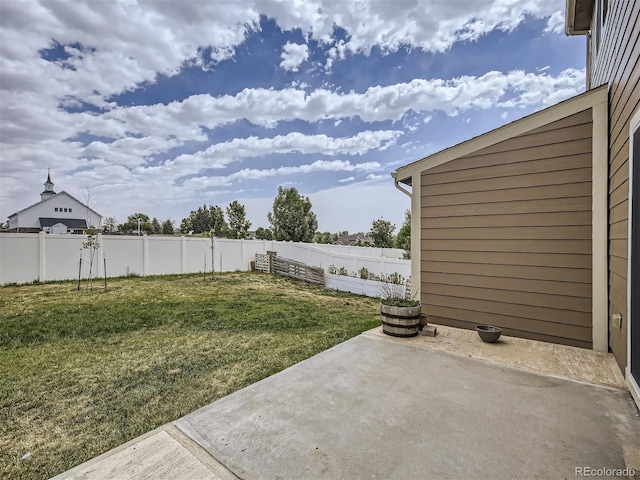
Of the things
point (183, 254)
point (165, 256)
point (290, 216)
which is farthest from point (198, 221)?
point (165, 256)

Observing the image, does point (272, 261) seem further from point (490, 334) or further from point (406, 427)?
point (406, 427)

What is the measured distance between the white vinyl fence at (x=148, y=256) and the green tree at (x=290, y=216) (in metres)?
5.00

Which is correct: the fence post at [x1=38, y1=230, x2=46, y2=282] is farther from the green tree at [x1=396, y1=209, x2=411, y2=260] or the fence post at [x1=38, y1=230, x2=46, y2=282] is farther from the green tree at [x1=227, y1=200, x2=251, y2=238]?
the green tree at [x1=227, y1=200, x2=251, y2=238]

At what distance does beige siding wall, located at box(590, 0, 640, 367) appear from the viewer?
2.14 m

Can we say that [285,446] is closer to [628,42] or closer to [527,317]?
[527,317]

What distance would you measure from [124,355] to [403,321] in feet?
11.2

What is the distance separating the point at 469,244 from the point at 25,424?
4.72 m

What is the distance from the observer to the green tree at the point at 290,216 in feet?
63.3

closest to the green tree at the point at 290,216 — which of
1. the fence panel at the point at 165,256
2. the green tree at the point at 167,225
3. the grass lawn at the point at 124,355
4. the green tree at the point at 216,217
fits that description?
the fence panel at the point at 165,256

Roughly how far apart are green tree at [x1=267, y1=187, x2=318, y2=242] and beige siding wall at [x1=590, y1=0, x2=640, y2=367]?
55.1 ft

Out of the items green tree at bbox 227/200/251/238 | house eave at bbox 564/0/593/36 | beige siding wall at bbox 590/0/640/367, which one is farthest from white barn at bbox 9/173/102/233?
beige siding wall at bbox 590/0/640/367

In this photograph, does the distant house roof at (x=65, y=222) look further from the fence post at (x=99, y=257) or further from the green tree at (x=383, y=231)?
the green tree at (x=383, y=231)

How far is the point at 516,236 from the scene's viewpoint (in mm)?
3625

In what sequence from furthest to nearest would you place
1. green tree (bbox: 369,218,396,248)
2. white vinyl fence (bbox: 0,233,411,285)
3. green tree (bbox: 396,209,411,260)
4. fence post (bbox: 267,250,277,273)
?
green tree (bbox: 369,218,396,248) → fence post (bbox: 267,250,277,273) → green tree (bbox: 396,209,411,260) → white vinyl fence (bbox: 0,233,411,285)
